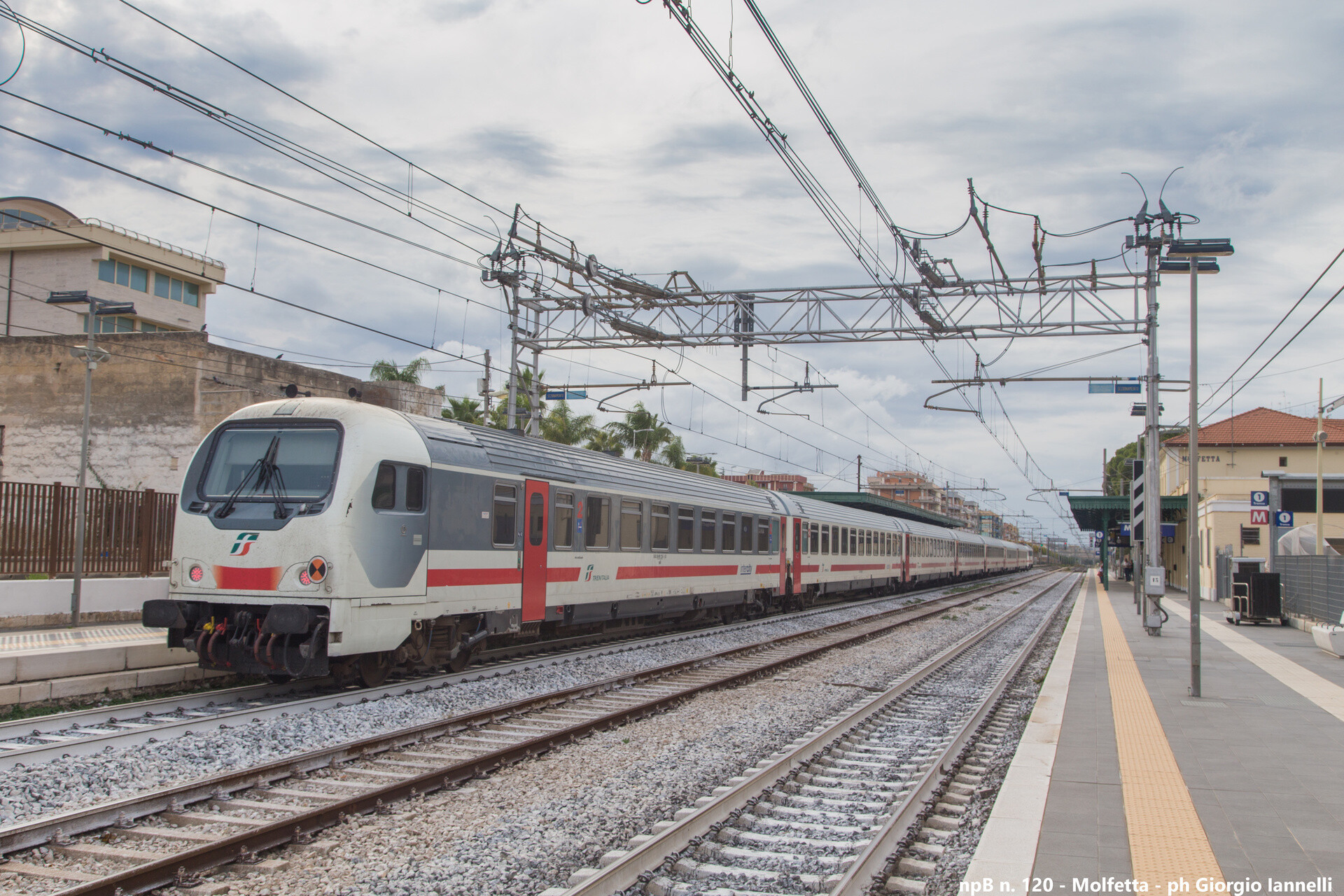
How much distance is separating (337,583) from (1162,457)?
59493 mm

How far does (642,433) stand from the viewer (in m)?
45.1

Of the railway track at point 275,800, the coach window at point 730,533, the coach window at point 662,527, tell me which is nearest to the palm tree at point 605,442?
the coach window at point 730,533

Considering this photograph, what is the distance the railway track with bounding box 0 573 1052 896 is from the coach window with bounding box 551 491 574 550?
11.9ft

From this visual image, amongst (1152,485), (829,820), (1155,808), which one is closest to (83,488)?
(829,820)

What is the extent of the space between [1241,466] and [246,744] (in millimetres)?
53293

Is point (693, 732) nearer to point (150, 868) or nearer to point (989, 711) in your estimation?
point (989, 711)

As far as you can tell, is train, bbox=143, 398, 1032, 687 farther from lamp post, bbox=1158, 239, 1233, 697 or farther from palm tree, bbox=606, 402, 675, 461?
palm tree, bbox=606, 402, 675, 461

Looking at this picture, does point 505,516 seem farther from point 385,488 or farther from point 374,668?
point 374,668

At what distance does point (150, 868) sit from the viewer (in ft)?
16.1

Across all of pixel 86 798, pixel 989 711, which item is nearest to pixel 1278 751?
pixel 989 711

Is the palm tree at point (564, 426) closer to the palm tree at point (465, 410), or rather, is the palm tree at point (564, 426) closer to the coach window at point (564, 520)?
the palm tree at point (465, 410)

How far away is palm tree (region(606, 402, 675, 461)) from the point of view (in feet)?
145

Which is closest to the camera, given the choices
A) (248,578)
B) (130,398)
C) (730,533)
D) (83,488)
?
(248,578)

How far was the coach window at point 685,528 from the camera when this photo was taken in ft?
60.3
